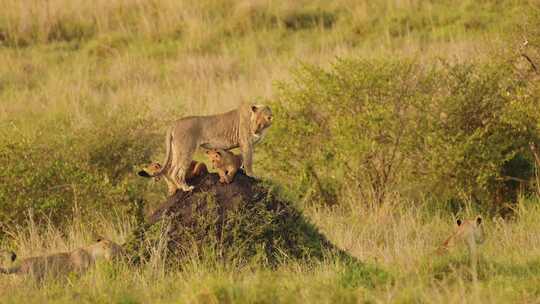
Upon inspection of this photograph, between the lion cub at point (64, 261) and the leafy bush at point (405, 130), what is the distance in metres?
4.24

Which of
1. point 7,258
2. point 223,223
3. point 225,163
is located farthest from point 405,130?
point 7,258

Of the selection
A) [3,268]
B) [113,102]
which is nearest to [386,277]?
[3,268]

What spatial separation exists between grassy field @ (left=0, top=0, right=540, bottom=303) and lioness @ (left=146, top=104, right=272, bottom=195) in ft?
2.87

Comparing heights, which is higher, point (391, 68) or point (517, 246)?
point (391, 68)

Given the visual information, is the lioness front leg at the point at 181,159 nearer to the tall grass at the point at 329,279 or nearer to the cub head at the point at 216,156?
the cub head at the point at 216,156

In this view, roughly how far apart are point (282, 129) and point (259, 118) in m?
5.04

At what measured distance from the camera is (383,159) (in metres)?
13.7

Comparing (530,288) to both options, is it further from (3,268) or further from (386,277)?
(3,268)

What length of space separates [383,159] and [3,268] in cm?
562

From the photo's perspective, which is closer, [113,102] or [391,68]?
[391,68]

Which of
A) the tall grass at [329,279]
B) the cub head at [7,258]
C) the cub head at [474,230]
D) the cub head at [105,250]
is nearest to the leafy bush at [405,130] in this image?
the tall grass at [329,279]

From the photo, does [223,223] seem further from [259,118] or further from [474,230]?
[474,230]

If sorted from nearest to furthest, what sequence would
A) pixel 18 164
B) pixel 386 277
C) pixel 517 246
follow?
1. pixel 386 277
2. pixel 517 246
3. pixel 18 164

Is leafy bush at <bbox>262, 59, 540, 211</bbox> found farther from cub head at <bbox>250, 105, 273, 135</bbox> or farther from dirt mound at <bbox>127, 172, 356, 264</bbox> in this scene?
cub head at <bbox>250, 105, 273, 135</bbox>
